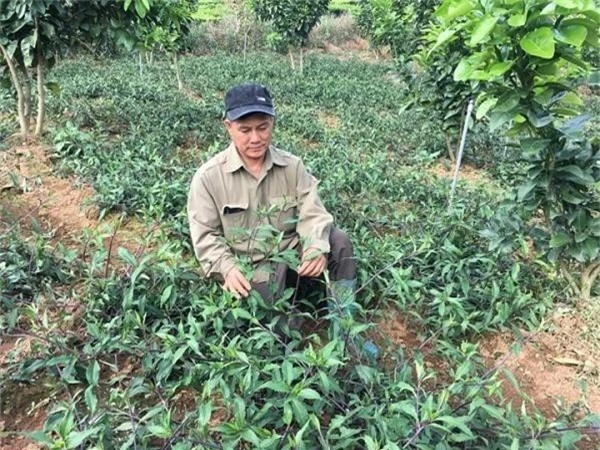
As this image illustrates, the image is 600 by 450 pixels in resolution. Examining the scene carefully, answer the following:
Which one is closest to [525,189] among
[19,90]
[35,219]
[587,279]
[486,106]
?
[486,106]

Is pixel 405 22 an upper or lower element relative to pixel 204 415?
upper

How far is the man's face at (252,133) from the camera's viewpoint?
2225 mm

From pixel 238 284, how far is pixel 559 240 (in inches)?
64.0

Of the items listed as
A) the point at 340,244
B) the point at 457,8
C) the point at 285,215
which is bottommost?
the point at 340,244

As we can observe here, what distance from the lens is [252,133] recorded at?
2.26m

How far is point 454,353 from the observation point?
1942 millimetres

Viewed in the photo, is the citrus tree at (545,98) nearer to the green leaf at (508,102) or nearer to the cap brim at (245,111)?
the green leaf at (508,102)

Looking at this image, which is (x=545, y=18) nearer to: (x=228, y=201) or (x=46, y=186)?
(x=228, y=201)

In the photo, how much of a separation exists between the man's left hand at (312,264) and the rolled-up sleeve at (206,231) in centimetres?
30

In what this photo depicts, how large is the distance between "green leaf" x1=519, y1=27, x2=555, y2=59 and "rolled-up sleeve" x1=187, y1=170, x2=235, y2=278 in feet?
4.78

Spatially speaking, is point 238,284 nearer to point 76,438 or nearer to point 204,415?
point 204,415

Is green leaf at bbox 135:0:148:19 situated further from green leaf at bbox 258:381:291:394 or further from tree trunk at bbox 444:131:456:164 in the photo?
tree trunk at bbox 444:131:456:164

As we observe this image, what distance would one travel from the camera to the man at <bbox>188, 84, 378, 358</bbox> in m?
2.20

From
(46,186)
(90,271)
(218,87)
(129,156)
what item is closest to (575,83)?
(90,271)
